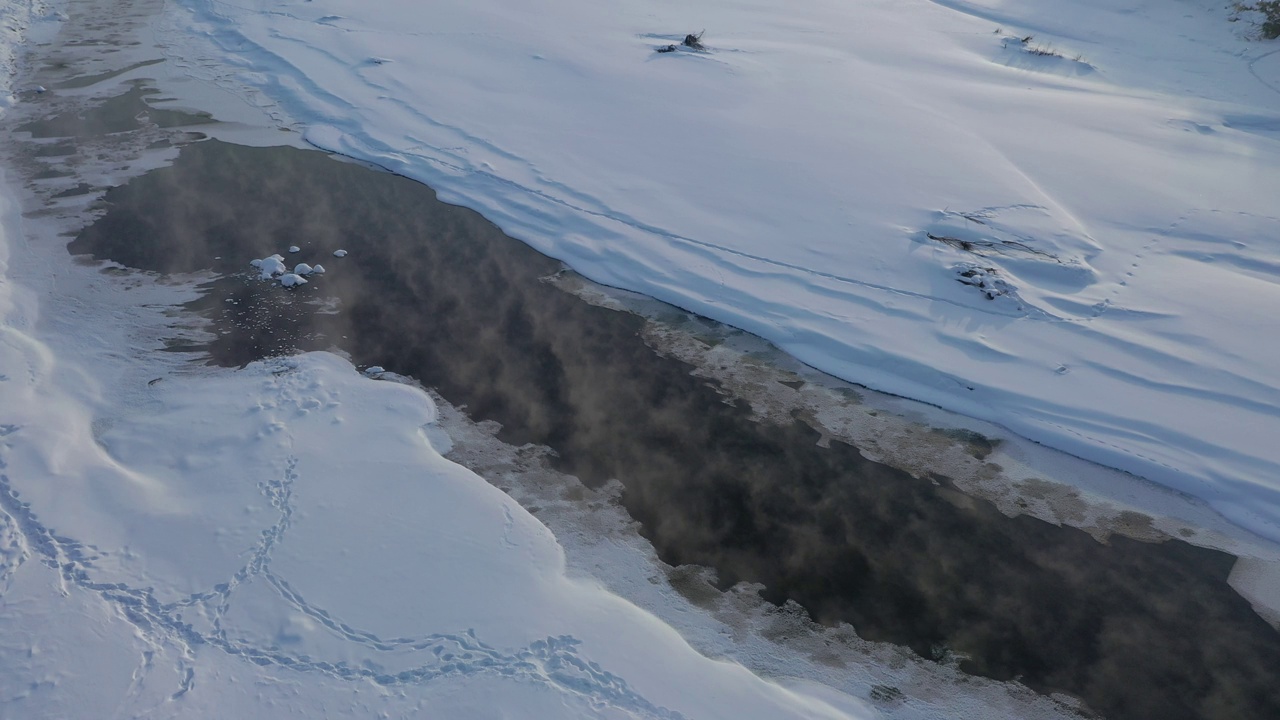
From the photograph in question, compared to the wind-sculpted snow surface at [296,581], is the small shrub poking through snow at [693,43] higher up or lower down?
higher up

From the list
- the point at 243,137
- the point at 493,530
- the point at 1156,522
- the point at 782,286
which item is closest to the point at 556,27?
the point at 243,137

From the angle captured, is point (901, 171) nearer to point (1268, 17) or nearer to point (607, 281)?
point (607, 281)

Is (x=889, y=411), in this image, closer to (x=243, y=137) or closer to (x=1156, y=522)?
(x=1156, y=522)

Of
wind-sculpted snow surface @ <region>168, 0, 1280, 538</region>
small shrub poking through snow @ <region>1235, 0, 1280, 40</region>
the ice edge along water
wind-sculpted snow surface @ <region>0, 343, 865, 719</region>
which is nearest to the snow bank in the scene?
wind-sculpted snow surface @ <region>168, 0, 1280, 538</region>

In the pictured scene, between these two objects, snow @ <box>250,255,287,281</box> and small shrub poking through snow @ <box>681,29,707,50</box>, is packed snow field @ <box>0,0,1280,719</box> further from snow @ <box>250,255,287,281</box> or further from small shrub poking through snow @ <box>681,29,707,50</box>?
snow @ <box>250,255,287,281</box>

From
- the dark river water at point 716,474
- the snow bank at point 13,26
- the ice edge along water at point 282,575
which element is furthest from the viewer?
the snow bank at point 13,26

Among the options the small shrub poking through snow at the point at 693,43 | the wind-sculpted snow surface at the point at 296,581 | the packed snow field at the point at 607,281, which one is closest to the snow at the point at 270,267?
the packed snow field at the point at 607,281

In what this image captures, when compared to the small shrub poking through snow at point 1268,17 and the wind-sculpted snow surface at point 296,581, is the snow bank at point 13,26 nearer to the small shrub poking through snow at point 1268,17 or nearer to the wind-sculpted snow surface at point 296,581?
the wind-sculpted snow surface at point 296,581
